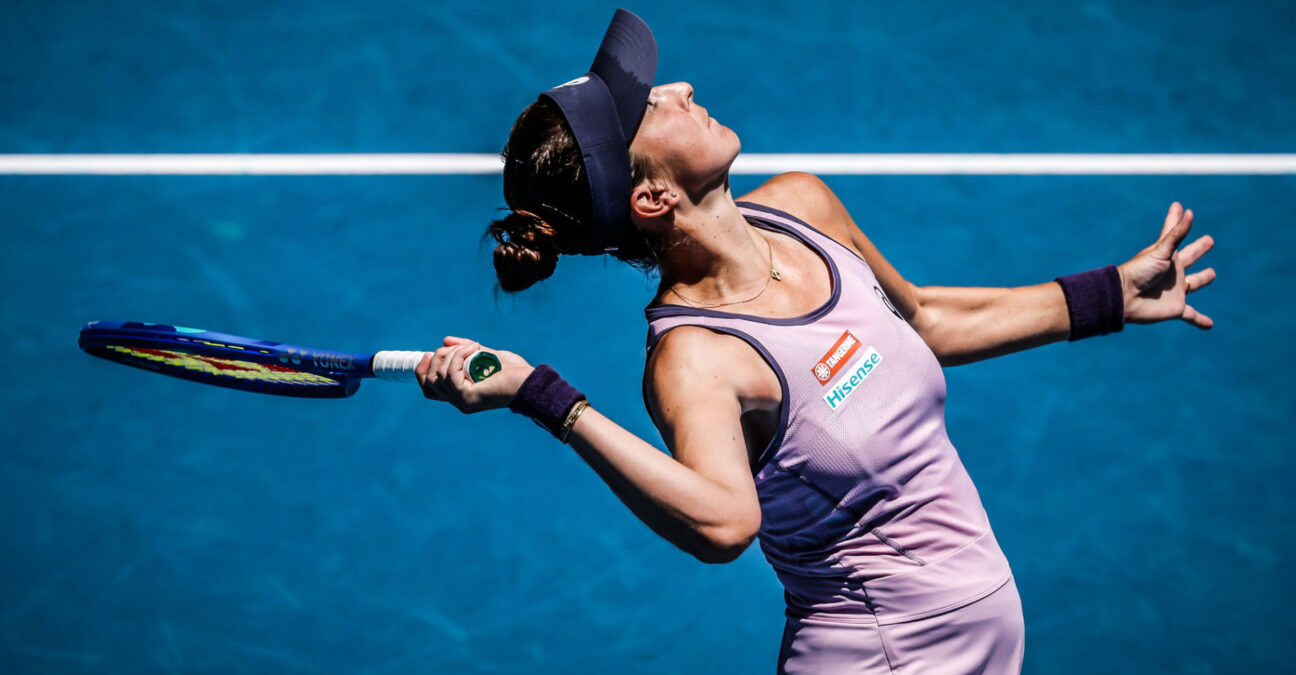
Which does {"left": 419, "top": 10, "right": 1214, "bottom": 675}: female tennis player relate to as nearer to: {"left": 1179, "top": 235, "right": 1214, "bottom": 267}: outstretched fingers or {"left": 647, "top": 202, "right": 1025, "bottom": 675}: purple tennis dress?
{"left": 647, "top": 202, "right": 1025, "bottom": 675}: purple tennis dress

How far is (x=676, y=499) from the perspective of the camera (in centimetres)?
185

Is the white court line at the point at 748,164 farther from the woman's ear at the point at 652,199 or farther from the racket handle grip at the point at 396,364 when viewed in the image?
the woman's ear at the point at 652,199

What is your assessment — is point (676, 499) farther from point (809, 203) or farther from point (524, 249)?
point (809, 203)

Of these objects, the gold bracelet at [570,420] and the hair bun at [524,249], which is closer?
the gold bracelet at [570,420]

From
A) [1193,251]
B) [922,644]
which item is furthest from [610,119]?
[1193,251]

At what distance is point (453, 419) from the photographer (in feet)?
13.2

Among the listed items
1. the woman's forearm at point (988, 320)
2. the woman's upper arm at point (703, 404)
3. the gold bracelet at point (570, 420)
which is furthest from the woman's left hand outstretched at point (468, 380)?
the woman's forearm at point (988, 320)

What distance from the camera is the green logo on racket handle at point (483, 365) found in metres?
2.05

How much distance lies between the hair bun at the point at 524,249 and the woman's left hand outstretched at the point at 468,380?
19 cm

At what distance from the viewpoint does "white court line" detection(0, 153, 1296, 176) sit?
13.9ft

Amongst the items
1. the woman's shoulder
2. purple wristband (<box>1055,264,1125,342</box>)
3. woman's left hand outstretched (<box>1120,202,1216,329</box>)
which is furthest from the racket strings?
woman's left hand outstretched (<box>1120,202,1216,329</box>)

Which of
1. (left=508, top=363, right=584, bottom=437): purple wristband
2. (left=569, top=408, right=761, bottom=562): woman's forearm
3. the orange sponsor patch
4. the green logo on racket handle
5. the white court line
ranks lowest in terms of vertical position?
(left=569, top=408, right=761, bottom=562): woman's forearm

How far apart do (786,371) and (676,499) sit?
0.40 meters

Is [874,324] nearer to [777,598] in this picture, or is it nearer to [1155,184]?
[777,598]
